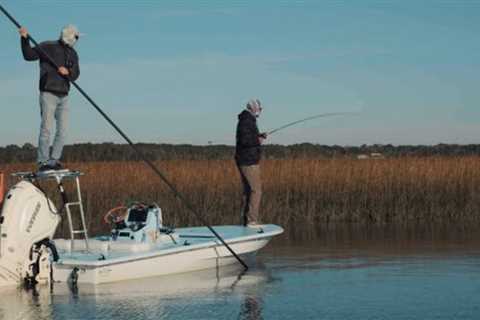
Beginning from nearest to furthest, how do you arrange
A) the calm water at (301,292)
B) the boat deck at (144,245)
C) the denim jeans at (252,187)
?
the calm water at (301,292)
the boat deck at (144,245)
the denim jeans at (252,187)

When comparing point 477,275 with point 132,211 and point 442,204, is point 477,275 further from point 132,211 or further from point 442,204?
point 442,204

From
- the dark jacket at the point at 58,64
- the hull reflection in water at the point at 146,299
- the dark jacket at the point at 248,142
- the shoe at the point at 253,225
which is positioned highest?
the dark jacket at the point at 58,64

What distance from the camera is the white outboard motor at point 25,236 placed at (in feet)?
38.6

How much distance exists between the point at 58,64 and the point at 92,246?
2422mm

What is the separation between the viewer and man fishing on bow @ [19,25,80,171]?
12336 mm

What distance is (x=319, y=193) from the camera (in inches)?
840

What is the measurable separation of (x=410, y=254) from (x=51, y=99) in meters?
5.59

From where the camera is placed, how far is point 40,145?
12.4 meters

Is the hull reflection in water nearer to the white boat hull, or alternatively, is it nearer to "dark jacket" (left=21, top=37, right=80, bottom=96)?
the white boat hull

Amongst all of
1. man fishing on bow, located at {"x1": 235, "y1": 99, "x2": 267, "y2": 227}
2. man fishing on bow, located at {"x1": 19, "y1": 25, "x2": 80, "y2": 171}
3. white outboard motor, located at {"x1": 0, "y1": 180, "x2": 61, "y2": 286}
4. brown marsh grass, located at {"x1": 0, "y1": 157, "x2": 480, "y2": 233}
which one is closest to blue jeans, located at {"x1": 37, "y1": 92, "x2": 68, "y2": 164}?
man fishing on bow, located at {"x1": 19, "y1": 25, "x2": 80, "y2": 171}

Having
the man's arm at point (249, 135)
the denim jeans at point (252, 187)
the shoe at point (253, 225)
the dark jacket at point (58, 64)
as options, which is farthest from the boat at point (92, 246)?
the man's arm at point (249, 135)

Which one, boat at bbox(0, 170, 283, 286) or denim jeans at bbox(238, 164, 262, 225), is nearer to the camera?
boat at bbox(0, 170, 283, 286)

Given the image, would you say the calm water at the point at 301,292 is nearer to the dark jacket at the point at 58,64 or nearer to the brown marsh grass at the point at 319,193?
the dark jacket at the point at 58,64

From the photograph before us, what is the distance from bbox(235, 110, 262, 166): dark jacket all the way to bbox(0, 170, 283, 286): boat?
1127mm
